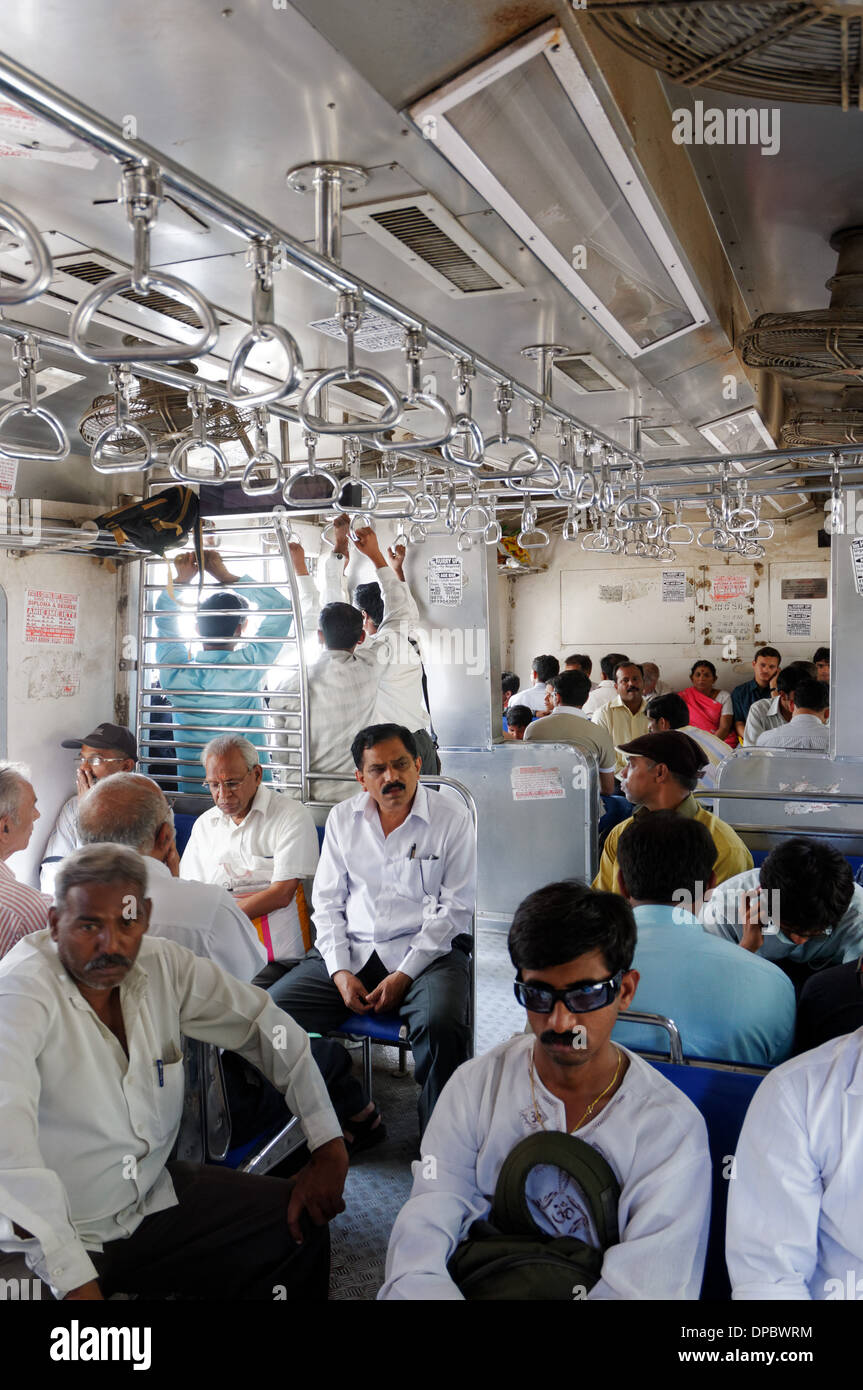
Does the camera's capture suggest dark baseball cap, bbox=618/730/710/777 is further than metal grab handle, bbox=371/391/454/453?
Yes

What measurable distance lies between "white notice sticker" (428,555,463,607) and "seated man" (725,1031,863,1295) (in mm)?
5068

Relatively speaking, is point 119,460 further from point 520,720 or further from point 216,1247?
point 520,720

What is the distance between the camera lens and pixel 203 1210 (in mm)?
2385

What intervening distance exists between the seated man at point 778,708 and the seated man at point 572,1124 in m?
5.14

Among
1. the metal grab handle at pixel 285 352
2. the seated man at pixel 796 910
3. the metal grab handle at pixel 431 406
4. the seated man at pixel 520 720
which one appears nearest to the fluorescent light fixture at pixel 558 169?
the metal grab handle at pixel 431 406

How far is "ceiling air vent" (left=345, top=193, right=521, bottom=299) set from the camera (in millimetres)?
2473

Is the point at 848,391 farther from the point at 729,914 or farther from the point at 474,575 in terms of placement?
the point at 729,914

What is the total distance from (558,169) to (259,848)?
Answer: 9.70ft

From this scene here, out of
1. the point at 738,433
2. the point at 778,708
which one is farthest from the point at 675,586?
the point at 738,433

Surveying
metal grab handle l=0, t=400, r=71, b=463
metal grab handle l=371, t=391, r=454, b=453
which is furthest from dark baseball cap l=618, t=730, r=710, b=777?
metal grab handle l=0, t=400, r=71, b=463

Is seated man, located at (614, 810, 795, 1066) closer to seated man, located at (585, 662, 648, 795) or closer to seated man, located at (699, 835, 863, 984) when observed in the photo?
seated man, located at (699, 835, 863, 984)

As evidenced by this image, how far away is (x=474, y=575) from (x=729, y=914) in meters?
3.81

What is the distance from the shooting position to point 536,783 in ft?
20.5

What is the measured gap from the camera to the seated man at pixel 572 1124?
1811 mm
